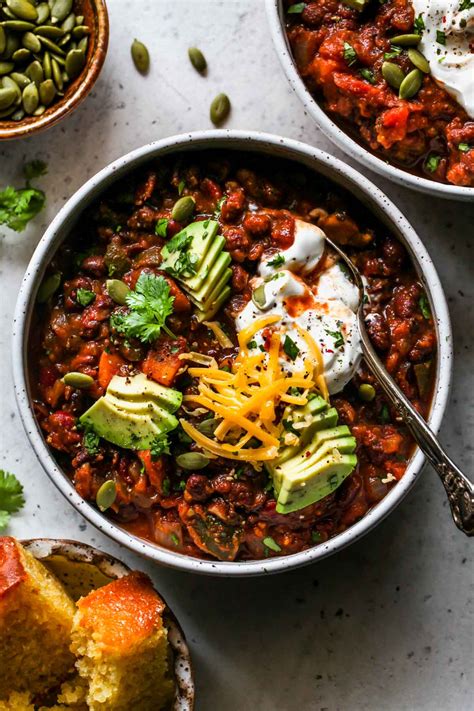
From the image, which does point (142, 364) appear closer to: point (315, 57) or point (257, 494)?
point (257, 494)

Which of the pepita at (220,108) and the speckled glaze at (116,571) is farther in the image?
the pepita at (220,108)

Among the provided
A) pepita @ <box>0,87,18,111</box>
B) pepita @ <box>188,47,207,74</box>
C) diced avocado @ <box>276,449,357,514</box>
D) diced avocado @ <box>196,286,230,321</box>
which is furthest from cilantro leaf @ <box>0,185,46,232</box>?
diced avocado @ <box>276,449,357,514</box>

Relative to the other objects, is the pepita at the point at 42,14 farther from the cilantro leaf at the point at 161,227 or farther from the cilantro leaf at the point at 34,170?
the cilantro leaf at the point at 161,227

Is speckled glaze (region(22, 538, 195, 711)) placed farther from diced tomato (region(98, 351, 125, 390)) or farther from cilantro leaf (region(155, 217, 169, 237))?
cilantro leaf (region(155, 217, 169, 237))

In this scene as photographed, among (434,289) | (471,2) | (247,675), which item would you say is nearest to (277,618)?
(247,675)

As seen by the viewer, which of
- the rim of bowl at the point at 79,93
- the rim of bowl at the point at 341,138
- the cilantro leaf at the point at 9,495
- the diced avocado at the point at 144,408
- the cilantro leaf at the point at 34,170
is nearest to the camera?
the diced avocado at the point at 144,408

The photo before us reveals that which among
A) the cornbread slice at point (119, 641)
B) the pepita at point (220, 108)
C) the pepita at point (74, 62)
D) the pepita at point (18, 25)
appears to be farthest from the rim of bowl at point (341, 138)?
the cornbread slice at point (119, 641)

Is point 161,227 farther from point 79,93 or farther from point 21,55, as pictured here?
point 21,55
